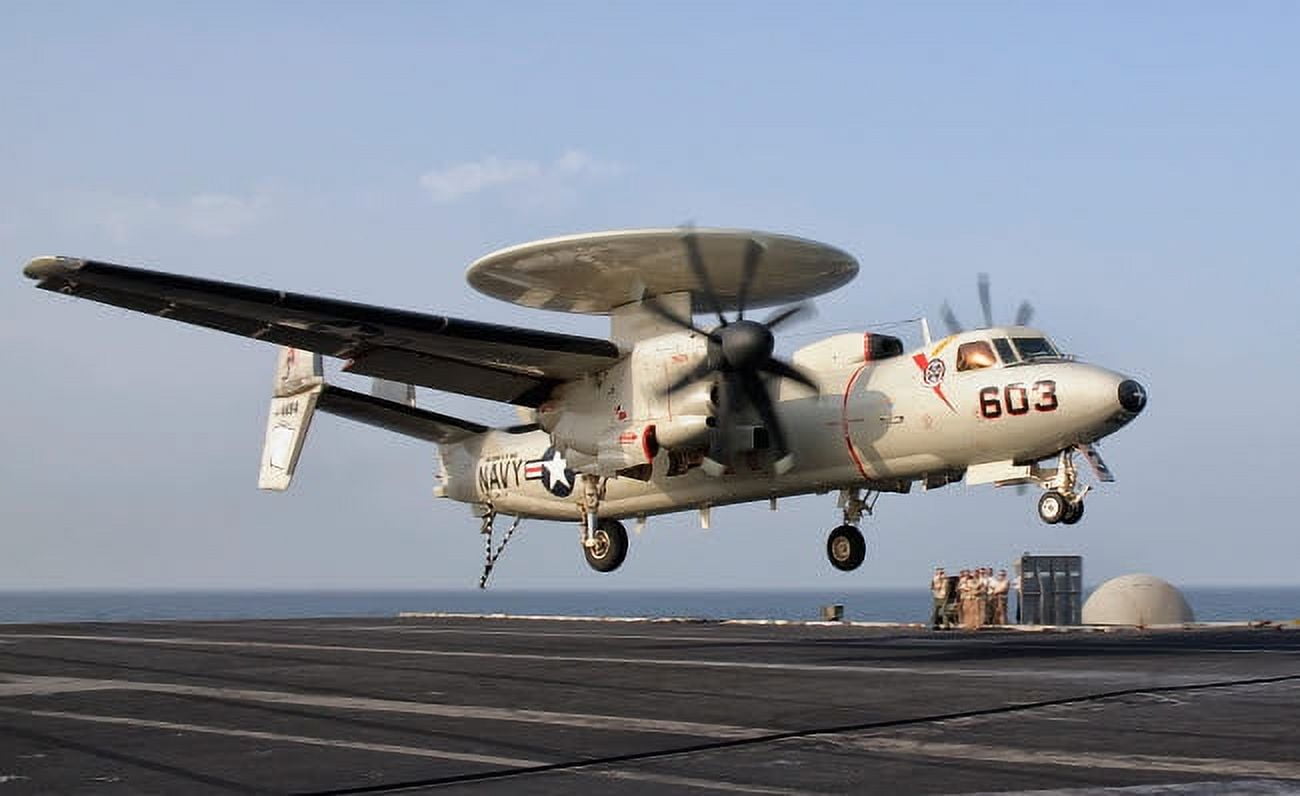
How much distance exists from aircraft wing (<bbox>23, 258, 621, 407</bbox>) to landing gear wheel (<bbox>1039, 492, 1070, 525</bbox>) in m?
10.3

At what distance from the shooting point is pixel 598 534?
118ft

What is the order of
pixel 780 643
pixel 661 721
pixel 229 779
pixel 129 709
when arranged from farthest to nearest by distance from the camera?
pixel 780 643
pixel 129 709
pixel 661 721
pixel 229 779

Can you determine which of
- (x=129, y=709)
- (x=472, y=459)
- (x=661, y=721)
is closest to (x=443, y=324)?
(x=472, y=459)

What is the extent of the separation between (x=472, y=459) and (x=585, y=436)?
8.85m

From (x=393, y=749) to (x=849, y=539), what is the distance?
75.4 feet

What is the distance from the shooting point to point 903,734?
1320cm

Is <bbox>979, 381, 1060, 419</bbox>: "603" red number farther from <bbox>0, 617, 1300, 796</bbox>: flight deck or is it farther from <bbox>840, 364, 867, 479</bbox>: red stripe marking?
<bbox>0, 617, 1300, 796</bbox>: flight deck

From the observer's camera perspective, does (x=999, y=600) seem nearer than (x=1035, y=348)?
No

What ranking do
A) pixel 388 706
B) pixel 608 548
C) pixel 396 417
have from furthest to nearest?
1. pixel 396 417
2. pixel 608 548
3. pixel 388 706

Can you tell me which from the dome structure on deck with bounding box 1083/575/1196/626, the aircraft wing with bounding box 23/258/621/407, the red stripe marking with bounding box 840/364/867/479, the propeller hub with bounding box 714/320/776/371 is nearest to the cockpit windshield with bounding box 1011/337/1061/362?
the red stripe marking with bounding box 840/364/867/479

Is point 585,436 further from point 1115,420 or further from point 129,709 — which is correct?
point 129,709

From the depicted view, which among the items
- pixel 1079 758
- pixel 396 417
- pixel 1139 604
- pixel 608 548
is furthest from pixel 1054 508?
pixel 396 417

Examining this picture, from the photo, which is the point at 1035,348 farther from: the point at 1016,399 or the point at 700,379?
the point at 700,379

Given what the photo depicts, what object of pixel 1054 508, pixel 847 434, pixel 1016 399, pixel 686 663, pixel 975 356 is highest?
pixel 975 356
